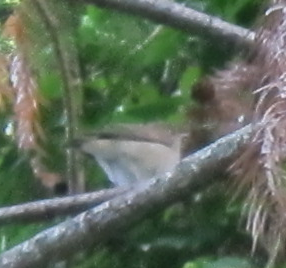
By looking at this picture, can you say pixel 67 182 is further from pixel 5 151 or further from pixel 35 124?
pixel 35 124

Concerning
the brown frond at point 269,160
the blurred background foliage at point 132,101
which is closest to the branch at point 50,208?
the blurred background foliage at point 132,101

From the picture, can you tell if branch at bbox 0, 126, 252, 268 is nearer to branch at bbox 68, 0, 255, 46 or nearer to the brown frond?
the brown frond

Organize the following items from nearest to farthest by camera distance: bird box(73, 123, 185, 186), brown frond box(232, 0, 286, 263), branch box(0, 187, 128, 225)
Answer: brown frond box(232, 0, 286, 263) → branch box(0, 187, 128, 225) → bird box(73, 123, 185, 186)

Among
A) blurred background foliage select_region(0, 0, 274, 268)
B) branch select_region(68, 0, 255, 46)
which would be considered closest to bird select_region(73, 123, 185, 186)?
blurred background foliage select_region(0, 0, 274, 268)

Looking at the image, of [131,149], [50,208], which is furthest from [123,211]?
[131,149]

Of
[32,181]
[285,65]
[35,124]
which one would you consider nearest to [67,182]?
[32,181]

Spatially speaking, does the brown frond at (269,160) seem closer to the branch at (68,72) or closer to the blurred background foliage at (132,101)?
the blurred background foliage at (132,101)
